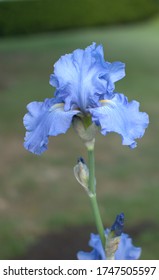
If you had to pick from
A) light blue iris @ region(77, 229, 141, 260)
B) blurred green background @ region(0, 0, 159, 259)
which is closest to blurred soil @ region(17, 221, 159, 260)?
blurred green background @ region(0, 0, 159, 259)

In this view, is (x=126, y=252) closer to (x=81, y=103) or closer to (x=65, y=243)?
(x=81, y=103)

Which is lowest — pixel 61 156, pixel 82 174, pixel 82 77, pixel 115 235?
pixel 115 235

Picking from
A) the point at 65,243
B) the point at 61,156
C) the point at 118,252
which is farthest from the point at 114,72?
the point at 61,156

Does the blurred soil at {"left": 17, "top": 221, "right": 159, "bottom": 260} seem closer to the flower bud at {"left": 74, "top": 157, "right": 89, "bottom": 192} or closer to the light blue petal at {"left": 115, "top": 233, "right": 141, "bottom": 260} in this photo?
the light blue petal at {"left": 115, "top": 233, "right": 141, "bottom": 260}

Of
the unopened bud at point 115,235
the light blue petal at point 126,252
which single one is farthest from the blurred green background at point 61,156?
the unopened bud at point 115,235

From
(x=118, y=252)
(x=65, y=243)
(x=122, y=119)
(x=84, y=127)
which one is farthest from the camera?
(x=65, y=243)

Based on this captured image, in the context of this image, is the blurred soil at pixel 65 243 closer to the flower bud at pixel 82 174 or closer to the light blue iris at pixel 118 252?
the light blue iris at pixel 118 252
